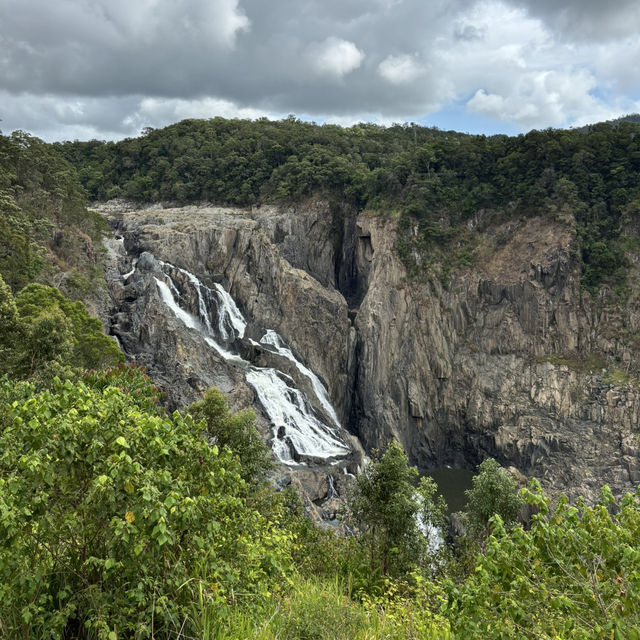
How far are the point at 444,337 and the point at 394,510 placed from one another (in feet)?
96.9

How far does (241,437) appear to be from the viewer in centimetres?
1638

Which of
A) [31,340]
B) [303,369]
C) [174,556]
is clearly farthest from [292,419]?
[174,556]

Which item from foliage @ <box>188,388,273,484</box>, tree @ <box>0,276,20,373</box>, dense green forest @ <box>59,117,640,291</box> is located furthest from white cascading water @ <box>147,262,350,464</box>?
dense green forest @ <box>59,117,640,291</box>

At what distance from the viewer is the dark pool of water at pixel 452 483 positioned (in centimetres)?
3350

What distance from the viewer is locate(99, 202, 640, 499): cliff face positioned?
117 ft

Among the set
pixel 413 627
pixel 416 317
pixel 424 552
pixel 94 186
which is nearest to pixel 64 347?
pixel 424 552

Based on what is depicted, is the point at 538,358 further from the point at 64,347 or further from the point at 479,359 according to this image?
the point at 64,347

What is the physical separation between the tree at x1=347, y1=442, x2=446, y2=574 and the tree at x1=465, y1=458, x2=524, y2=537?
2.83 m

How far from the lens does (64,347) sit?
18.1 m

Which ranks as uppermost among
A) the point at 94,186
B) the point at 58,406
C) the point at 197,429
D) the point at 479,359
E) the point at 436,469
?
the point at 94,186

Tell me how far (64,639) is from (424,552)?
12024 mm

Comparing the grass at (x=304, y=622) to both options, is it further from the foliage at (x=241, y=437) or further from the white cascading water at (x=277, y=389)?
the white cascading water at (x=277, y=389)

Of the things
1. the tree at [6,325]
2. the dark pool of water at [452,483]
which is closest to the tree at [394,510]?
the tree at [6,325]

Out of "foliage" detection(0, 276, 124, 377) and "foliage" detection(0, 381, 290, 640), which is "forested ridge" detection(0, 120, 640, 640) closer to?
"foliage" detection(0, 381, 290, 640)
